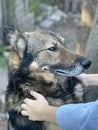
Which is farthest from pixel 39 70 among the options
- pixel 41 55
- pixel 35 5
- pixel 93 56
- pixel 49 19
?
pixel 49 19

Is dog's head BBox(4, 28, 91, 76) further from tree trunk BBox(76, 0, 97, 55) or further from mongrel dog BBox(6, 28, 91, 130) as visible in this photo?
tree trunk BBox(76, 0, 97, 55)

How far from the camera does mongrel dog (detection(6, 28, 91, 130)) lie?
123 inches

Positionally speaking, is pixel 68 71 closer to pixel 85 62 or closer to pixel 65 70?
pixel 65 70

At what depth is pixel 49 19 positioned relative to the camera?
914cm

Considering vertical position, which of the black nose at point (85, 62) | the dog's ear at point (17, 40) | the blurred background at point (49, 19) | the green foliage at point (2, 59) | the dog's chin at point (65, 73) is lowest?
the green foliage at point (2, 59)

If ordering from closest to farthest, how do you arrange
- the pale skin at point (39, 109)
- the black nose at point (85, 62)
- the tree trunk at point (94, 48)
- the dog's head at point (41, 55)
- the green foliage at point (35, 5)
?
the pale skin at point (39, 109) → the black nose at point (85, 62) → the dog's head at point (41, 55) → the tree trunk at point (94, 48) → the green foliage at point (35, 5)

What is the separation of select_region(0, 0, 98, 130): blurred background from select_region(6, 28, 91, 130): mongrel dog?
0.32 metres

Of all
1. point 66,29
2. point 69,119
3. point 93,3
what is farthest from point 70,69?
point 66,29

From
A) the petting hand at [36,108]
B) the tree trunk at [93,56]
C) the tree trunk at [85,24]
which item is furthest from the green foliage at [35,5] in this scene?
the petting hand at [36,108]

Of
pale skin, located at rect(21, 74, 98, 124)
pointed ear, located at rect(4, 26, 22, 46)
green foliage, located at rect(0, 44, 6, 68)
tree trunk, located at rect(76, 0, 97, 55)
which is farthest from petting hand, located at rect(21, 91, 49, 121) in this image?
green foliage, located at rect(0, 44, 6, 68)

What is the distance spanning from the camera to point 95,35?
3311 millimetres

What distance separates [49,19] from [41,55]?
6.08m

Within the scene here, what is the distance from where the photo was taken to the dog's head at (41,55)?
3131 mm

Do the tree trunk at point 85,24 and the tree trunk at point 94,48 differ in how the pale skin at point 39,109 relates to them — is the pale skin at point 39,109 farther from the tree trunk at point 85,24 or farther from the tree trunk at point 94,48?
the tree trunk at point 85,24
